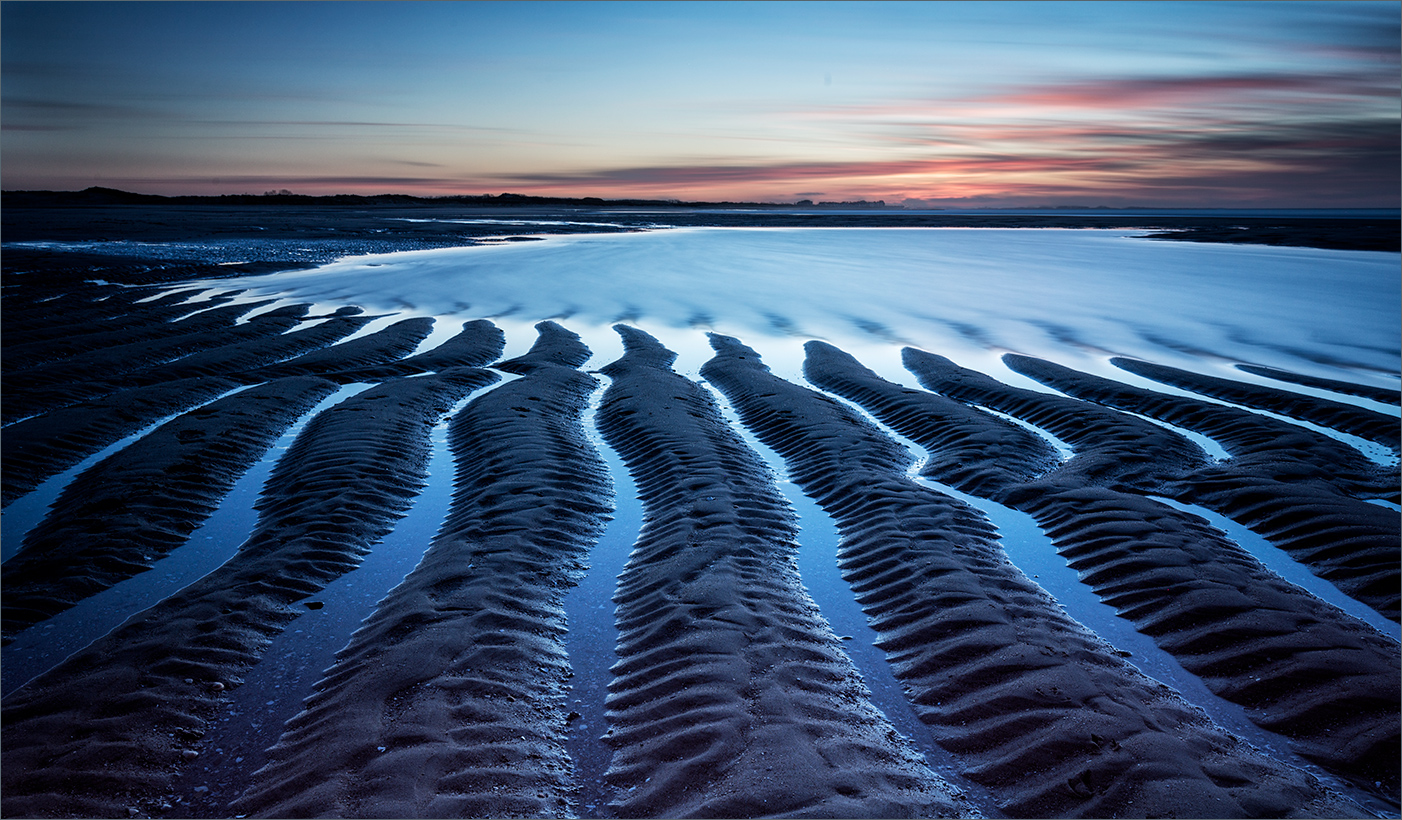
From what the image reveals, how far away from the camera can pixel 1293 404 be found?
976 centimetres

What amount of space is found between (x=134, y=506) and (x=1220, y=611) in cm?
786

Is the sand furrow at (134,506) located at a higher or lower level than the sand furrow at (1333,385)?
higher

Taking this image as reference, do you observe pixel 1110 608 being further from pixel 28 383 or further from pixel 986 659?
pixel 28 383

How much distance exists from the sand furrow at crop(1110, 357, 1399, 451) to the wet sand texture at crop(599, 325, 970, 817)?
694 centimetres

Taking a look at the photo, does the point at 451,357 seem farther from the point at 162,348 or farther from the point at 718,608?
the point at 718,608

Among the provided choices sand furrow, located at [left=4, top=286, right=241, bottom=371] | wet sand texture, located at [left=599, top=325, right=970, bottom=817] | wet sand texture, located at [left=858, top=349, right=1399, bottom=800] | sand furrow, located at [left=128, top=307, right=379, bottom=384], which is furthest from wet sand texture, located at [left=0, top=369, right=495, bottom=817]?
sand furrow, located at [left=4, top=286, right=241, bottom=371]

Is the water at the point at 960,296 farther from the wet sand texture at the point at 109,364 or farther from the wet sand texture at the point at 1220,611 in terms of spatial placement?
the wet sand texture at the point at 1220,611

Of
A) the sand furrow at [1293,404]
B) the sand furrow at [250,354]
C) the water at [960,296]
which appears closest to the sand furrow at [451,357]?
the sand furrow at [250,354]

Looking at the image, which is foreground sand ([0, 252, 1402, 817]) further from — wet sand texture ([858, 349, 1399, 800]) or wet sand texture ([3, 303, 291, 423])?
wet sand texture ([3, 303, 291, 423])

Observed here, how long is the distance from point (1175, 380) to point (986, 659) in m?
9.10

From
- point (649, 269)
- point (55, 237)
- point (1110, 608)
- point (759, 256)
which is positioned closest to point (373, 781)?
point (1110, 608)

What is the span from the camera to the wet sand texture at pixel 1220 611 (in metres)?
3.72

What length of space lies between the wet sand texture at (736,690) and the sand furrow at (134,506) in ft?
11.8

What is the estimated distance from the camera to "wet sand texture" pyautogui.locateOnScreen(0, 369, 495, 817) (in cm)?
338
